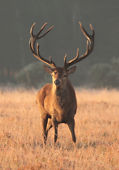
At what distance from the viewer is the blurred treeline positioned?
33219 millimetres

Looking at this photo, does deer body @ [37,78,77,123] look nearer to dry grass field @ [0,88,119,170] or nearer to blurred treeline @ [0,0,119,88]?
dry grass field @ [0,88,119,170]

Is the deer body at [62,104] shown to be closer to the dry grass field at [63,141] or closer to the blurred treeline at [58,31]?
the dry grass field at [63,141]

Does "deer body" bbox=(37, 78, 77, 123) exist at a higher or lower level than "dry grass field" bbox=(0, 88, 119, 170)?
higher

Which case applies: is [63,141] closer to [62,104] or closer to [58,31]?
[62,104]

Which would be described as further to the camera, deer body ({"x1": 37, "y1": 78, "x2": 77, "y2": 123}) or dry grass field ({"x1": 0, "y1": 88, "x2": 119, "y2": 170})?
deer body ({"x1": 37, "y1": 78, "x2": 77, "y2": 123})

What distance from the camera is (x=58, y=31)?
35.6 metres

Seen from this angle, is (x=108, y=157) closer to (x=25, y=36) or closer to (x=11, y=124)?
(x=11, y=124)

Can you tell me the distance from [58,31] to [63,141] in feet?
94.0

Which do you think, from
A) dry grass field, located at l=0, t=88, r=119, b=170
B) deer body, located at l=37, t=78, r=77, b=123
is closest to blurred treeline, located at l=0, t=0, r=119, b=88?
dry grass field, located at l=0, t=88, r=119, b=170

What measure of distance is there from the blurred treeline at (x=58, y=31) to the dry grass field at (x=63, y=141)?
→ 1869 centimetres

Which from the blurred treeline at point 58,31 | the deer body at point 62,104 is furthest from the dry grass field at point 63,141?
the blurred treeline at point 58,31

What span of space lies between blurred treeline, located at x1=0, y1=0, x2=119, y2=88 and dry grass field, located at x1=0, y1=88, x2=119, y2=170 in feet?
61.3

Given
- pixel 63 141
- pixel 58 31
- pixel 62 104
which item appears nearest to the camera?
pixel 62 104

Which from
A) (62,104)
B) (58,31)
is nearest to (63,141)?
(62,104)
